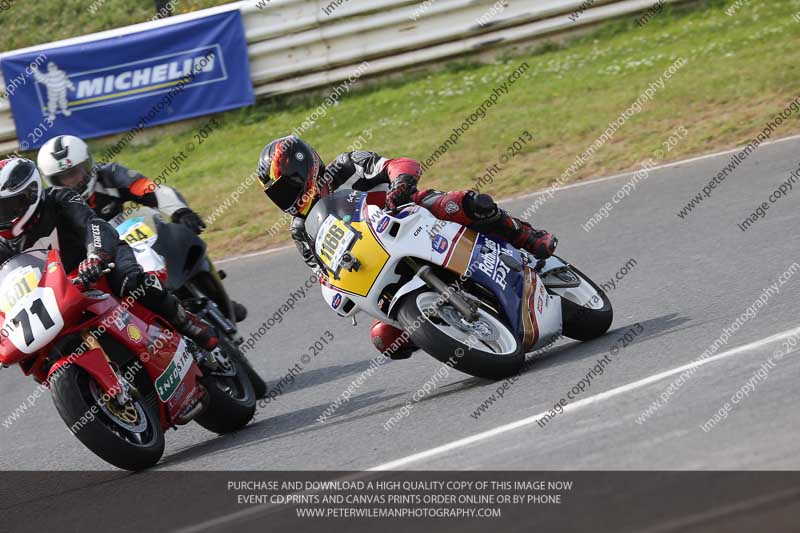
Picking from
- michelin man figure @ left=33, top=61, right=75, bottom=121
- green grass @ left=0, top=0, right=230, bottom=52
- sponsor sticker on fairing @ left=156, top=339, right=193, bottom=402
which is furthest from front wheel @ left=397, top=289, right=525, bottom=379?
Result: green grass @ left=0, top=0, right=230, bottom=52

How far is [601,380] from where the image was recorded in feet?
19.2

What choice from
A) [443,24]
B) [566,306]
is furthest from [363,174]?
[443,24]

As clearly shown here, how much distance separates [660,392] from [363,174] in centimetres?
231

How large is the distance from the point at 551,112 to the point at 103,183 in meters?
7.08

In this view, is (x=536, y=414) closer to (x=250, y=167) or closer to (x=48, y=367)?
(x=48, y=367)

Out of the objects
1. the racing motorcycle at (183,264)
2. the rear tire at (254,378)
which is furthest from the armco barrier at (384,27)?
the rear tire at (254,378)

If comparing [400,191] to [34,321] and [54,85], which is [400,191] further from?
[54,85]

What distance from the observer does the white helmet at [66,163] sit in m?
7.79

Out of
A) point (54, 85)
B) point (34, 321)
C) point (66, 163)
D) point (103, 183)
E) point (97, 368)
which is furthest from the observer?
point (54, 85)

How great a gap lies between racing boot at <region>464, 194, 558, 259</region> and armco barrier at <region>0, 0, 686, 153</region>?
Result: 9334 mm

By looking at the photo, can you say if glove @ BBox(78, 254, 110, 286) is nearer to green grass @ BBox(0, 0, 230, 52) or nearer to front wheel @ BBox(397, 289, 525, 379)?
front wheel @ BBox(397, 289, 525, 379)

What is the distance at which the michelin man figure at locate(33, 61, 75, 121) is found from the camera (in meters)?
15.6

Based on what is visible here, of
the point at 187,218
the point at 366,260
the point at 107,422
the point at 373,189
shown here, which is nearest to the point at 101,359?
the point at 107,422

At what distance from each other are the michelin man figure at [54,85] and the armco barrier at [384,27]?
1.19 feet
